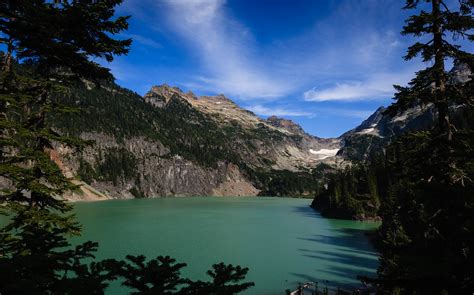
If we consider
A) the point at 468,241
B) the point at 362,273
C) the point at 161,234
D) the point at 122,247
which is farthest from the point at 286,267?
the point at 468,241

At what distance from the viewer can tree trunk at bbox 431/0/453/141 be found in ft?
46.3

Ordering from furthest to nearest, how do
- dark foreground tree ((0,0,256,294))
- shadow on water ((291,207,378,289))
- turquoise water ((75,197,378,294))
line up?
turquoise water ((75,197,378,294)), shadow on water ((291,207,378,289)), dark foreground tree ((0,0,256,294))

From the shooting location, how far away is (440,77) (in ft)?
48.1

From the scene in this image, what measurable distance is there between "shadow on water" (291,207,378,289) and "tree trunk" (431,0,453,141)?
29.4m

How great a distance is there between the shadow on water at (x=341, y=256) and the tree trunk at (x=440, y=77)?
96.5ft

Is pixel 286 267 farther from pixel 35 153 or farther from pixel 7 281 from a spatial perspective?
pixel 7 281

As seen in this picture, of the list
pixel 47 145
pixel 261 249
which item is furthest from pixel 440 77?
pixel 261 249

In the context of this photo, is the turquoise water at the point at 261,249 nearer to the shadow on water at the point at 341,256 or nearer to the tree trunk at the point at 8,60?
the shadow on water at the point at 341,256

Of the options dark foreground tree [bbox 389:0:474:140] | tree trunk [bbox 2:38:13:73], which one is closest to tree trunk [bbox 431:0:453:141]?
dark foreground tree [bbox 389:0:474:140]

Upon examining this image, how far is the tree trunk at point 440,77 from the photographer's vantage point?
46.3 feet

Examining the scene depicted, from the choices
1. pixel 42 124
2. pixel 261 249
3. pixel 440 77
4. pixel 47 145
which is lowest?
pixel 261 249

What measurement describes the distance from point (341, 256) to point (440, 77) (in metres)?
47.5

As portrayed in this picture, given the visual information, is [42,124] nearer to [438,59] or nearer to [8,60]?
[8,60]

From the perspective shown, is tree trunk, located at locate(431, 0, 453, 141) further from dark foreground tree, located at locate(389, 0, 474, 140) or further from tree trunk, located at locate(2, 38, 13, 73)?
tree trunk, located at locate(2, 38, 13, 73)
